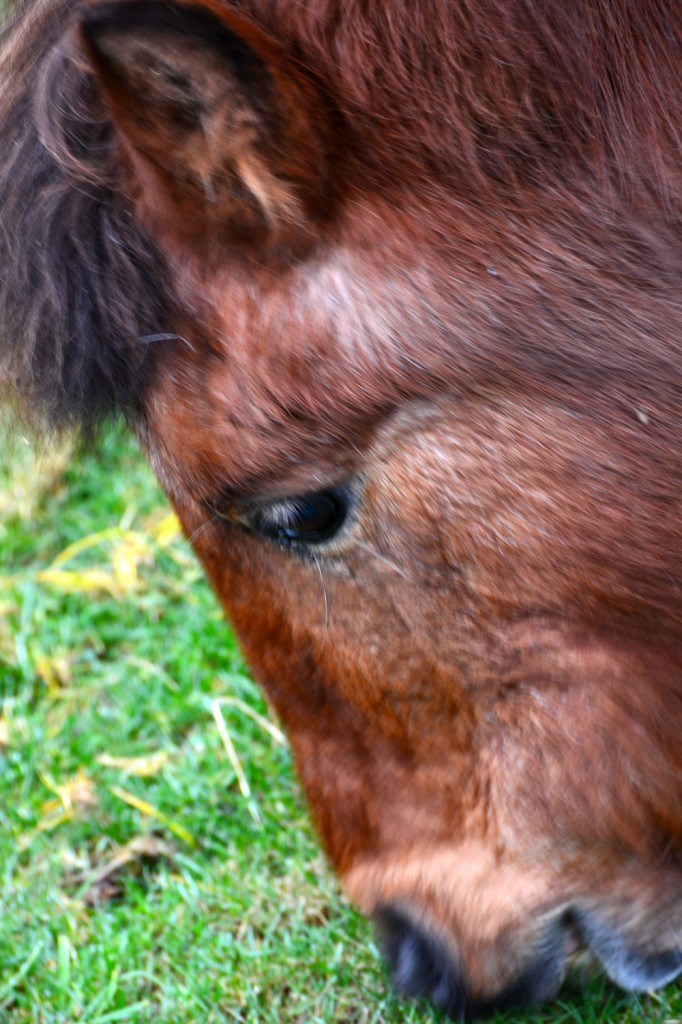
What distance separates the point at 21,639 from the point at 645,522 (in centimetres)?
235

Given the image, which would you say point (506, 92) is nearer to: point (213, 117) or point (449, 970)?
point (213, 117)

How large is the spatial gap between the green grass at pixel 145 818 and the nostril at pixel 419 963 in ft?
0.70

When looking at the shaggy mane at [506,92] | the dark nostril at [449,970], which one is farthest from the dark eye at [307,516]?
the dark nostril at [449,970]

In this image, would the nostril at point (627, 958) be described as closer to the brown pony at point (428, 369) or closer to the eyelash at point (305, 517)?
the brown pony at point (428, 369)

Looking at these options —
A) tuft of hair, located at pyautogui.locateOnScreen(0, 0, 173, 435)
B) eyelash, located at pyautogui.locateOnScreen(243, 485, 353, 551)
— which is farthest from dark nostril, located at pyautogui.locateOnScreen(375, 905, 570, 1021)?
tuft of hair, located at pyautogui.locateOnScreen(0, 0, 173, 435)

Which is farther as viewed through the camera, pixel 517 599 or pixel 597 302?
pixel 517 599

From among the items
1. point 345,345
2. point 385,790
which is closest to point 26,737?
point 385,790

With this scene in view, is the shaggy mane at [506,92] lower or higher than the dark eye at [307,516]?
higher

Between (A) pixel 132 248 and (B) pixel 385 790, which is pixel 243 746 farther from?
(A) pixel 132 248

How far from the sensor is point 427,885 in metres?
1.85

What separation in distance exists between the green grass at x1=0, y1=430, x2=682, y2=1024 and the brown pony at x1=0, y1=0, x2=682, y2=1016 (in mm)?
379

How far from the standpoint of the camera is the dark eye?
1.68 metres

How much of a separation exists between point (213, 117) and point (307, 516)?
0.57 m

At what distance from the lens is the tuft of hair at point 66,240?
5.71ft
